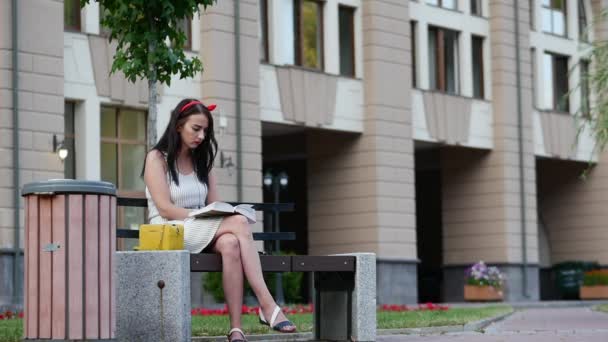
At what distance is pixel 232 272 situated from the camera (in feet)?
32.8

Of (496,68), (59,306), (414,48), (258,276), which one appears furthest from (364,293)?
(496,68)

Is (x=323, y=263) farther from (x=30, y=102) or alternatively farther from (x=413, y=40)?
(x=413, y=40)

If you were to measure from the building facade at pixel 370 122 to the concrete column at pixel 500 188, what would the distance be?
5 cm

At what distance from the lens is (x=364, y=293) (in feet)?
36.4

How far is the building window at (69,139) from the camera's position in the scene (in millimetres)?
27312

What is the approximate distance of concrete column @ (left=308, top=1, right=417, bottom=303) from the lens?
1355 inches

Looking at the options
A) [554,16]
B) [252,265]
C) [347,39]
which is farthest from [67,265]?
[554,16]

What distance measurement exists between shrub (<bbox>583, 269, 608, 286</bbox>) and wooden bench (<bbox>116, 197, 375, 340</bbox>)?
3011 cm

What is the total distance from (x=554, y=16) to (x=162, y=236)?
33.3 m

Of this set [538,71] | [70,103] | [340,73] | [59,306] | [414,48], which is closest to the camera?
[59,306]

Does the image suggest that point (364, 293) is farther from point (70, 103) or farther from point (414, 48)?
point (414, 48)

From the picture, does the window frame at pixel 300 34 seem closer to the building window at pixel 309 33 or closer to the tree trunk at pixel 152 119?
the building window at pixel 309 33

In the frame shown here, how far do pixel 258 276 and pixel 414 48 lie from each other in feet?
89.1

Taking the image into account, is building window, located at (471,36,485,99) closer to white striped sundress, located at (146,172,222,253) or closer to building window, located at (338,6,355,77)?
building window, located at (338,6,355,77)
